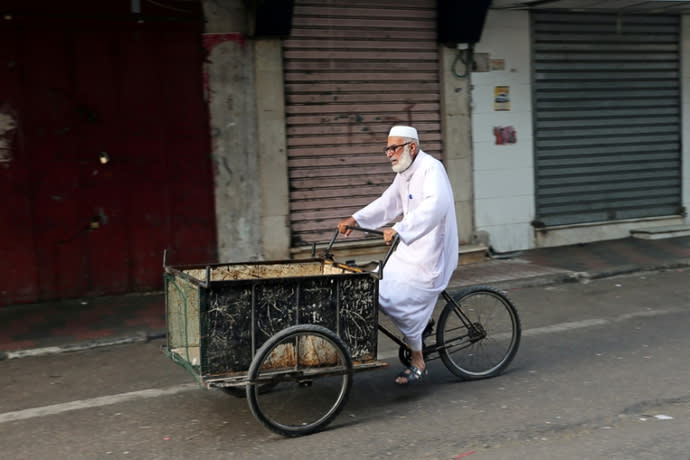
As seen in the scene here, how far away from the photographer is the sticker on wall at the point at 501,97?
36.2 feet

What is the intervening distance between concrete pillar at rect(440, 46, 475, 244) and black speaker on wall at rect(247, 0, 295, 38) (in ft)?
8.04

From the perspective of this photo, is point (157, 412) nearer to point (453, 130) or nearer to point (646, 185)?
point (453, 130)

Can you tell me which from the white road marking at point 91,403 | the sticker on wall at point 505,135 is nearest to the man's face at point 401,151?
the white road marking at point 91,403

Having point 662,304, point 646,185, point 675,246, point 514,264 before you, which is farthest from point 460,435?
point 646,185

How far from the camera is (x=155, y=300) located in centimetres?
863

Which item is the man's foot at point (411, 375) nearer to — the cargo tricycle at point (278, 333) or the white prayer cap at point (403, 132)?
the cargo tricycle at point (278, 333)

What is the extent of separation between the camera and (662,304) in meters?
7.93

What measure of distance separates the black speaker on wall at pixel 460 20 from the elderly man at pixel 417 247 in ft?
18.6

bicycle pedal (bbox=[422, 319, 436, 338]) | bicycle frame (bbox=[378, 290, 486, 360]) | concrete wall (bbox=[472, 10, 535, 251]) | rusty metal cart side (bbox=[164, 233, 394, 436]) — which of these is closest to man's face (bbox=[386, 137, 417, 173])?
rusty metal cart side (bbox=[164, 233, 394, 436])

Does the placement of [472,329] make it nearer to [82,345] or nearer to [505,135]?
[82,345]

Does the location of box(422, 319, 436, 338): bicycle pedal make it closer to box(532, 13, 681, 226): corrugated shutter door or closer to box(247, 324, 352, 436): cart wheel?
box(247, 324, 352, 436): cart wheel

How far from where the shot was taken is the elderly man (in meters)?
4.98

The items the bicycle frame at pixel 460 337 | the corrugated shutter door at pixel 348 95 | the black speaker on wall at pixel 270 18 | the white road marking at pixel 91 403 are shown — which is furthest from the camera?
the corrugated shutter door at pixel 348 95

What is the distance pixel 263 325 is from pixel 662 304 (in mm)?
5102
